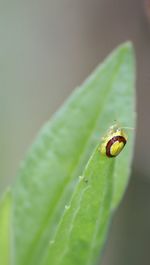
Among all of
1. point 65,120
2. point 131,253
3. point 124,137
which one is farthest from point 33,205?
point 131,253

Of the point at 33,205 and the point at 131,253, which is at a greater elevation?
the point at 131,253

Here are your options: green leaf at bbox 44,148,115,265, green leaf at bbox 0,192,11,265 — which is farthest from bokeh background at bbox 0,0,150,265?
green leaf at bbox 44,148,115,265

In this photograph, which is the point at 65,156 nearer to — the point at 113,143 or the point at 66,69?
the point at 113,143

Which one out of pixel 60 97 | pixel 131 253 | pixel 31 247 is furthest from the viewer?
pixel 60 97

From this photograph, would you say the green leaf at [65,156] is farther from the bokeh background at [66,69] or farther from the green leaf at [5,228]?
the bokeh background at [66,69]

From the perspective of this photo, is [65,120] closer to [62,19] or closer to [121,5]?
[121,5]

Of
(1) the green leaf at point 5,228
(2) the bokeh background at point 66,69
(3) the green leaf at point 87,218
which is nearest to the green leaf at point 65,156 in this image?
(1) the green leaf at point 5,228

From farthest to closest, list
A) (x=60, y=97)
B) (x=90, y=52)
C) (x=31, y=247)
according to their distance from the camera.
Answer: (x=60, y=97)
(x=90, y=52)
(x=31, y=247)

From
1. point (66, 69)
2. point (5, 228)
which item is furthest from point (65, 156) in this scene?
point (66, 69)
